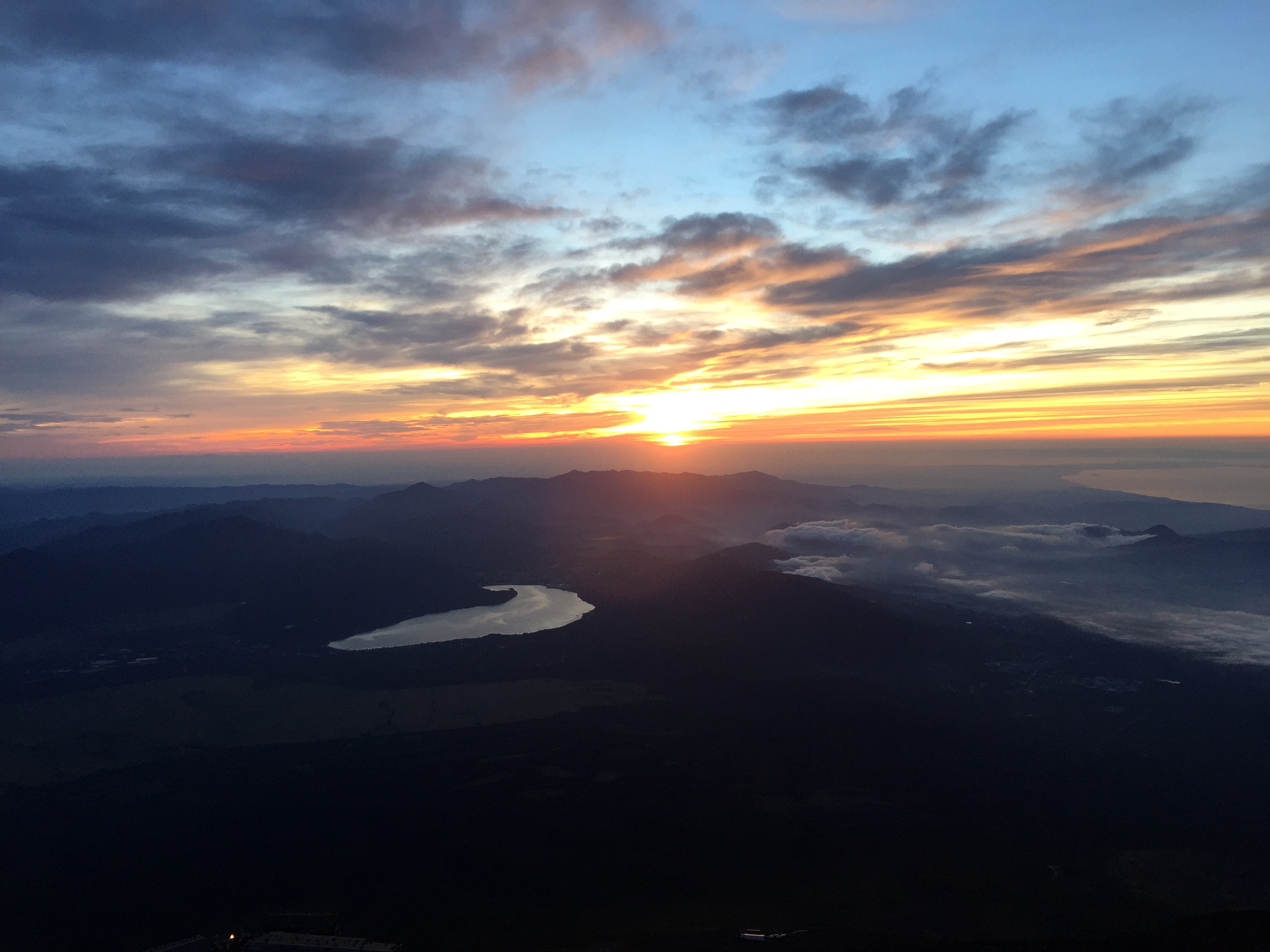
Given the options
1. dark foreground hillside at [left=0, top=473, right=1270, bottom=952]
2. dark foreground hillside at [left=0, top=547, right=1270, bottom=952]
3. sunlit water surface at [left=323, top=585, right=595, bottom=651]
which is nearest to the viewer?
dark foreground hillside at [left=0, top=547, right=1270, bottom=952]

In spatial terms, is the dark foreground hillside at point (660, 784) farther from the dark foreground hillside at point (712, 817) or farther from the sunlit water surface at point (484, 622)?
the sunlit water surface at point (484, 622)

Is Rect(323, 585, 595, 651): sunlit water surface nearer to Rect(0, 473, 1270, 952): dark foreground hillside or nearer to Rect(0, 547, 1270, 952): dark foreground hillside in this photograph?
Rect(0, 473, 1270, 952): dark foreground hillside

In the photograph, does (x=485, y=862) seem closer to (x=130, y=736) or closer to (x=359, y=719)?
(x=359, y=719)

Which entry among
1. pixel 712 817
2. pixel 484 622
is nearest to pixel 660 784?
pixel 712 817

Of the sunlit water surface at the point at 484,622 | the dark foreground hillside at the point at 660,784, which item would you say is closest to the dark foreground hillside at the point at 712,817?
the dark foreground hillside at the point at 660,784

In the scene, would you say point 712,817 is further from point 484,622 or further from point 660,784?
point 484,622

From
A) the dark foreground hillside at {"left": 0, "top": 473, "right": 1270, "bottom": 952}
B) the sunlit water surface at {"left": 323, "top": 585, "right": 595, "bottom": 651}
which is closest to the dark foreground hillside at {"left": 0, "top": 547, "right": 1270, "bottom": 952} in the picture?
the dark foreground hillside at {"left": 0, "top": 473, "right": 1270, "bottom": 952}

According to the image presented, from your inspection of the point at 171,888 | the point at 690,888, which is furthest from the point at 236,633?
the point at 690,888
